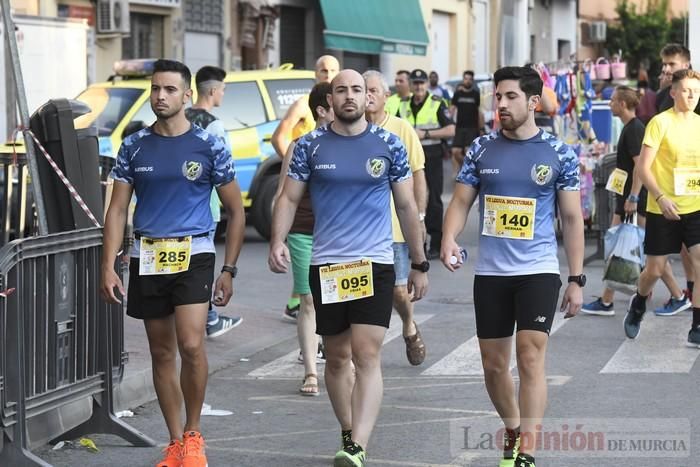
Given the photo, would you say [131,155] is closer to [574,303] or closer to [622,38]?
[574,303]

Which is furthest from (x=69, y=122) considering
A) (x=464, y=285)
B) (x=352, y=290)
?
(x=464, y=285)

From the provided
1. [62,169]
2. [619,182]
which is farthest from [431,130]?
[62,169]

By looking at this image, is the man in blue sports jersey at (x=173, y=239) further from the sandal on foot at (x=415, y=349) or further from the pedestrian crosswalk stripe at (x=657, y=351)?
the pedestrian crosswalk stripe at (x=657, y=351)

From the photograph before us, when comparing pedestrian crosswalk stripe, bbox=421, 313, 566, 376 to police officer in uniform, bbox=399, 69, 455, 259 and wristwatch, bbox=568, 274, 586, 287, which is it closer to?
wristwatch, bbox=568, 274, 586, 287

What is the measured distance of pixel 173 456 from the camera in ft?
22.5

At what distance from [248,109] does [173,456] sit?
10769 mm

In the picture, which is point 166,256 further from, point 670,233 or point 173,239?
point 670,233

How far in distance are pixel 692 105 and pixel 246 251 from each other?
758 centimetres

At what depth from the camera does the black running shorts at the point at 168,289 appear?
687cm

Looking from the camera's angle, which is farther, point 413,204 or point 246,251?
point 246,251

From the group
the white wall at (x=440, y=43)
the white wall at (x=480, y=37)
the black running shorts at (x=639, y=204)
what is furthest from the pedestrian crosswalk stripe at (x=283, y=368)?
the white wall at (x=480, y=37)

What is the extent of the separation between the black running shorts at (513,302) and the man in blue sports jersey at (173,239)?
3.83 ft

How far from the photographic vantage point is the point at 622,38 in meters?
53.3

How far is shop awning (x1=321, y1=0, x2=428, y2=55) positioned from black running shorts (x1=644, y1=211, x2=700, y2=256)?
2182 cm
